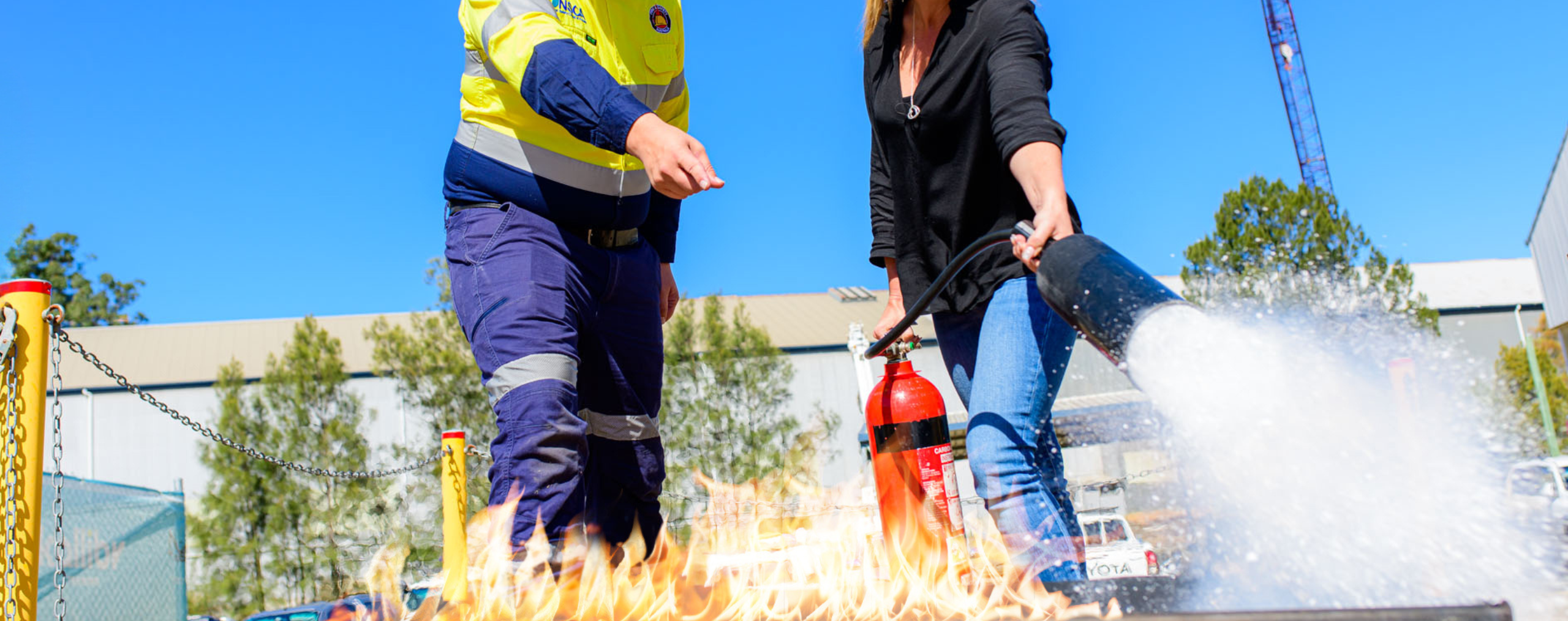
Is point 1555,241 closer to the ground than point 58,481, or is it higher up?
higher up

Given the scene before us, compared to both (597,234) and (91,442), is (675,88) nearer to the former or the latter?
(597,234)

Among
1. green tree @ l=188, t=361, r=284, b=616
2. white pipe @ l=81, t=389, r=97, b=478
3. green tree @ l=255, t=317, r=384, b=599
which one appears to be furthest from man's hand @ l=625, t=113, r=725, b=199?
white pipe @ l=81, t=389, r=97, b=478

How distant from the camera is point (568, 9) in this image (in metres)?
2.40

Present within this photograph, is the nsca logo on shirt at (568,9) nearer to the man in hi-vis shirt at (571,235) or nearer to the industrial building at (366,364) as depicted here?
the man in hi-vis shirt at (571,235)

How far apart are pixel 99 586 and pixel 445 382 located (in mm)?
11907

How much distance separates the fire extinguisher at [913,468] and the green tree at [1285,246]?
17733mm

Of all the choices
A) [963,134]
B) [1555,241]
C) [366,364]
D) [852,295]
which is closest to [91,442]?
[366,364]

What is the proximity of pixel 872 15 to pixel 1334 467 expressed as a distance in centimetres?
203

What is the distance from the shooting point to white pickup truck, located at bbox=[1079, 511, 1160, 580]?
39.3 feet

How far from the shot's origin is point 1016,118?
7.10 feet

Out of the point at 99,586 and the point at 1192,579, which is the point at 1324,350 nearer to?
the point at 1192,579

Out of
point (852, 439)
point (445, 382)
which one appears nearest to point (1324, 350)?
point (445, 382)

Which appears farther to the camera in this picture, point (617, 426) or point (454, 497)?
point (454, 497)

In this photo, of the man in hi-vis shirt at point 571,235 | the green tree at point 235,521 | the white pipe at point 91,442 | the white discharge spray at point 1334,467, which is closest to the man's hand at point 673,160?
the man in hi-vis shirt at point 571,235
